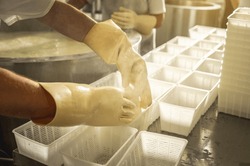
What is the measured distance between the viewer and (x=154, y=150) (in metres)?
1.24

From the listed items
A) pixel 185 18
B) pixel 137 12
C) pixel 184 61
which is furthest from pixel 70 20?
pixel 185 18

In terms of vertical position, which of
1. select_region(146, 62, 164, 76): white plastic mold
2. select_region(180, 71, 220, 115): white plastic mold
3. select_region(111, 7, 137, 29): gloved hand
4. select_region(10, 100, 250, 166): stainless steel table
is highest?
select_region(111, 7, 137, 29): gloved hand

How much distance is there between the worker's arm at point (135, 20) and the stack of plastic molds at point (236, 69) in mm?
993

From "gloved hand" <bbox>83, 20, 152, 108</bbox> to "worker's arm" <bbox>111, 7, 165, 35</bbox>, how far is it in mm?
902

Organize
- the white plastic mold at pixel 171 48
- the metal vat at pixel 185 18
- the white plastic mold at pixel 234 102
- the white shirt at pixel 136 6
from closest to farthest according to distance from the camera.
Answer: the white plastic mold at pixel 234 102 → the white plastic mold at pixel 171 48 → the white shirt at pixel 136 6 → the metal vat at pixel 185 18

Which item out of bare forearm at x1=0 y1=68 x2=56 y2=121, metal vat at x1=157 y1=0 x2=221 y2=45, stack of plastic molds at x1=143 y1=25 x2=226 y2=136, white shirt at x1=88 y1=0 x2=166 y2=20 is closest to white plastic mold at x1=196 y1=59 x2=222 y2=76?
stack of plastic molds at x1=143 y1=25 x2=226 y2=136

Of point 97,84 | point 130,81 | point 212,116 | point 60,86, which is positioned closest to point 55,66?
point 97,84

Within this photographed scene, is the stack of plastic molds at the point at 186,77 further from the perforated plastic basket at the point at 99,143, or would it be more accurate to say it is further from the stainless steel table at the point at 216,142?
the perforated plastic basket at the point at 99,143

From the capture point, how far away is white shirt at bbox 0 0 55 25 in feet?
4.99

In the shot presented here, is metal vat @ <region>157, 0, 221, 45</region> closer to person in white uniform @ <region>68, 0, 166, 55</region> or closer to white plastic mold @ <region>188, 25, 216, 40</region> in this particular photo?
white plastic mold @ <region>188, 25, 216, 40</region>

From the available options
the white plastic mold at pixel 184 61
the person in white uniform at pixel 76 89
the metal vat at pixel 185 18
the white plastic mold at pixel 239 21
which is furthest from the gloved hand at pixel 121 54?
the metal vat at pixel 185 18

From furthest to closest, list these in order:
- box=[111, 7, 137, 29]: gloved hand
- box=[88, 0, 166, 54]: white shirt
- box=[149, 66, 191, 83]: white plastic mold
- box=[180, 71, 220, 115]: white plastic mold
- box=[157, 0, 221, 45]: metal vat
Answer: box=[157, 0, 221, 45]: metal vat → box=[88, 0, 166, 54]: white shirt → box=[111, 7, 137, 29]: gloved hand → box=[149, 66, 191, 83]: white plastic mold → box=[180, 71, 220, 115]: white plastic mold

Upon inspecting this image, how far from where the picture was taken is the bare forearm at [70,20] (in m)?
1.51

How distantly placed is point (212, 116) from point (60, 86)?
2.78 feet
